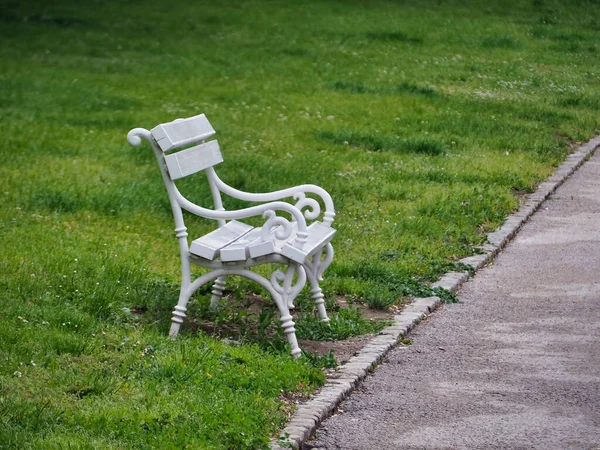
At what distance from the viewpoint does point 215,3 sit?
30781 millimetres

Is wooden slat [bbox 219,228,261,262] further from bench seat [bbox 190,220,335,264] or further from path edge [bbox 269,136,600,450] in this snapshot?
path edge [bbox 269,136,600,450]

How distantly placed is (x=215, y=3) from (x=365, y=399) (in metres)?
26.0

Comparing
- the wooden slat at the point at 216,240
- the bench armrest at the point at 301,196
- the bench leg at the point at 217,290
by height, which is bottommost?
the bench leg at the point at 217,290

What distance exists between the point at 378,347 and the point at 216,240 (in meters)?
1.12

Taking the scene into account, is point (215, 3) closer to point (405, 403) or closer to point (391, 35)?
point (391, 35)

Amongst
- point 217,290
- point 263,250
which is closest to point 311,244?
point 263,250

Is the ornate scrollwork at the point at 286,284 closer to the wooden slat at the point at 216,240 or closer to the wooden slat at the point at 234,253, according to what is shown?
the wooden slat at the point at 234,253

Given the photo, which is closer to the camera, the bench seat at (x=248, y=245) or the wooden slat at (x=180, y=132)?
the bench seat at (x=248, y=245)

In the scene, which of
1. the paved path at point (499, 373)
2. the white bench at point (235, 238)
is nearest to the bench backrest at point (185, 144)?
the white bench at point (235, 238)

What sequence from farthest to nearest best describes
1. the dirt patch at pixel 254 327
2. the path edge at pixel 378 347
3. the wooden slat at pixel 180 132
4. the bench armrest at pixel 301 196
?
the bench armrest at pixel 301 196
the dirt patch at pixel 254 327
the wooden slat at pixel 180 132
the path edge at pixel 378 347

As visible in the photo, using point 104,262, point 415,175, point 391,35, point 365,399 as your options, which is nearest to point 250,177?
point 415,175

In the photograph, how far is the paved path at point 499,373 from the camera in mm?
5262

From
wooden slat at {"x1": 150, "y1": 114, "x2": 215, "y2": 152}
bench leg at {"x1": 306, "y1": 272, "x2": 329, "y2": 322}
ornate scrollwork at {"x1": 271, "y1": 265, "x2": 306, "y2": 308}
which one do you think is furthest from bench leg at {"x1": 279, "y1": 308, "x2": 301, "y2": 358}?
wooden slat at {"x1": 150, "y1": 114, "x2": 215, "y2": 152}

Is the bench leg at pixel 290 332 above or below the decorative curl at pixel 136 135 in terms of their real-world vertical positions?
below
